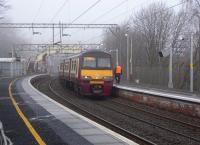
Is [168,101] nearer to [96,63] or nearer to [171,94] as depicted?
[171,94]

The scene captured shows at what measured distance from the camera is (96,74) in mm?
25250

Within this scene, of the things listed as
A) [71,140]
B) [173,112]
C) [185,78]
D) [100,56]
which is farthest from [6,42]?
[71,140]

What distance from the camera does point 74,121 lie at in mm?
12703

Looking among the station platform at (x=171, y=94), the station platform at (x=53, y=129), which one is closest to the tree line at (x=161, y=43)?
the station platform at (x=171, y=94)

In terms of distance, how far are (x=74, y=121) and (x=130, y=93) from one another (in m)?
12.1

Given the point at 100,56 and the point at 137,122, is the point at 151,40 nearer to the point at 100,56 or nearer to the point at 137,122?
the point at 100,56

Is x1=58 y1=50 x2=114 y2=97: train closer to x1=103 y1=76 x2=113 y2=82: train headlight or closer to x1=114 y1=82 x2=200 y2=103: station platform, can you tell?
x1=103 y1=76 x2=113 y2=82: train headlight

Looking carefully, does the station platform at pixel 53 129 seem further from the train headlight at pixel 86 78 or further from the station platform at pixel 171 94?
the train headlight at pixel 86 78

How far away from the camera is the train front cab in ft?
82.4

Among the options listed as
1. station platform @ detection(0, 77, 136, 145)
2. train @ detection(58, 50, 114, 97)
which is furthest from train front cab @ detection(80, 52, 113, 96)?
station platform @ detection(0, 77, 136, 145)

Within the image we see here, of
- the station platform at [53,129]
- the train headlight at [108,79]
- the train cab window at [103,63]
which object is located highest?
the train cab window at [103,63]

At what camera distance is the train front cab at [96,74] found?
25.1 metres

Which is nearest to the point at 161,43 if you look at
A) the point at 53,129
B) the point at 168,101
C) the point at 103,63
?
the point at 103,63

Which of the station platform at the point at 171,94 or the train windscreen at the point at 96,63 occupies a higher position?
the train windscreen at the point at 96,63
